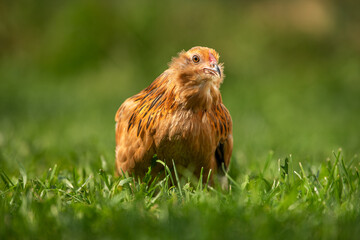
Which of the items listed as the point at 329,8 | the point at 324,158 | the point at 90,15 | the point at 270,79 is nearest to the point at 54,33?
the point at 90,15

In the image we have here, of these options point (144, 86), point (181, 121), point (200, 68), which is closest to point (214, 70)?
point (200, 68)

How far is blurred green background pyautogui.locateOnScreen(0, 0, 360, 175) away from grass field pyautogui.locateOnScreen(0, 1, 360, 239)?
31 mm

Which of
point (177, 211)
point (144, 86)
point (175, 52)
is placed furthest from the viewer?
point (175, 52)

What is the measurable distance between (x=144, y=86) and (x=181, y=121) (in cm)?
551

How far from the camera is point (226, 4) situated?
31.3 ft

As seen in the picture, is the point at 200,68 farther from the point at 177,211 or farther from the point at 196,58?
the point at 177,211

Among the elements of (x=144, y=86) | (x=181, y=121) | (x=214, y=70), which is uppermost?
(x=214, y=70)

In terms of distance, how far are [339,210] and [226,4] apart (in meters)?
7.85

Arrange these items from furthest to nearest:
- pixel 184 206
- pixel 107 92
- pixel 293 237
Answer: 1. pixel 107 92
2. pixel 184 206
3. pixel 293 237

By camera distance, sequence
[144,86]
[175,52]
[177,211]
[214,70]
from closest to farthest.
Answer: [177,211]
[214,70]
[144,86]
[175,52]

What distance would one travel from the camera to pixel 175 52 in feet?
28.9

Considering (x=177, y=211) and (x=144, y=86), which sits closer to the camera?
(x=177, y=211)

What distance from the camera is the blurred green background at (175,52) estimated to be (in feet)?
24.6

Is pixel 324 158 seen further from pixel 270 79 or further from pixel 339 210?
pixel 270 79
